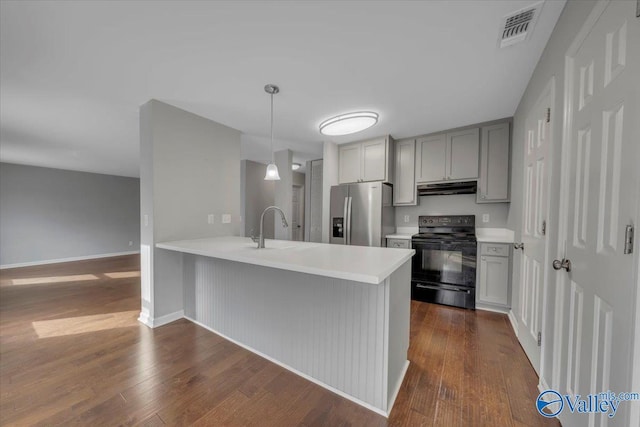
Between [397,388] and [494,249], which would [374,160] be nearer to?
[494,249]

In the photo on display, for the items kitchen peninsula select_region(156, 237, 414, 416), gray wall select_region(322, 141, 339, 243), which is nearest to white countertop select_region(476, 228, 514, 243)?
kitchen peninsula select_region(156, 237, 414, 416)

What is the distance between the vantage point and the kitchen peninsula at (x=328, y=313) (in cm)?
139

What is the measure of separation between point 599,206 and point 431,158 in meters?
2.64

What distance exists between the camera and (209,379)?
173cm

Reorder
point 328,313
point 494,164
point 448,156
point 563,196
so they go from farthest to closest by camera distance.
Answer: point 448,156
point 494,164
point 328,313
point 563,196

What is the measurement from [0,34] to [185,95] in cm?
112

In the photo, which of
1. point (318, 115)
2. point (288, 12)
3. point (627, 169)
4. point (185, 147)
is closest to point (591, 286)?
point (627, 169)

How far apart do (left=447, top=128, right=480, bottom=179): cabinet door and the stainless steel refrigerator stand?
0.91 meters

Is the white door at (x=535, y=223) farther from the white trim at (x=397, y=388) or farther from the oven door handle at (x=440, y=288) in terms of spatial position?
the white trim at (x=397, y=388)

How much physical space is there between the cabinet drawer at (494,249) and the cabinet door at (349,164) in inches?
76.6

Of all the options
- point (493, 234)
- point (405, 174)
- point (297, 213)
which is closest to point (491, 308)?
point (493, 234)

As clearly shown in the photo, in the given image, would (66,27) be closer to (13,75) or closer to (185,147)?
(13,75)

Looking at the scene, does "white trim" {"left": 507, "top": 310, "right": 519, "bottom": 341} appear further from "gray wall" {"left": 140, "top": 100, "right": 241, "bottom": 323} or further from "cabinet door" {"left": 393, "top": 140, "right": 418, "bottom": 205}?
"gray wall" {"left": 140, "top": 100, "right": 241, "bottom": 323}

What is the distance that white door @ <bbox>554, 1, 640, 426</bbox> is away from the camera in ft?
2.59
